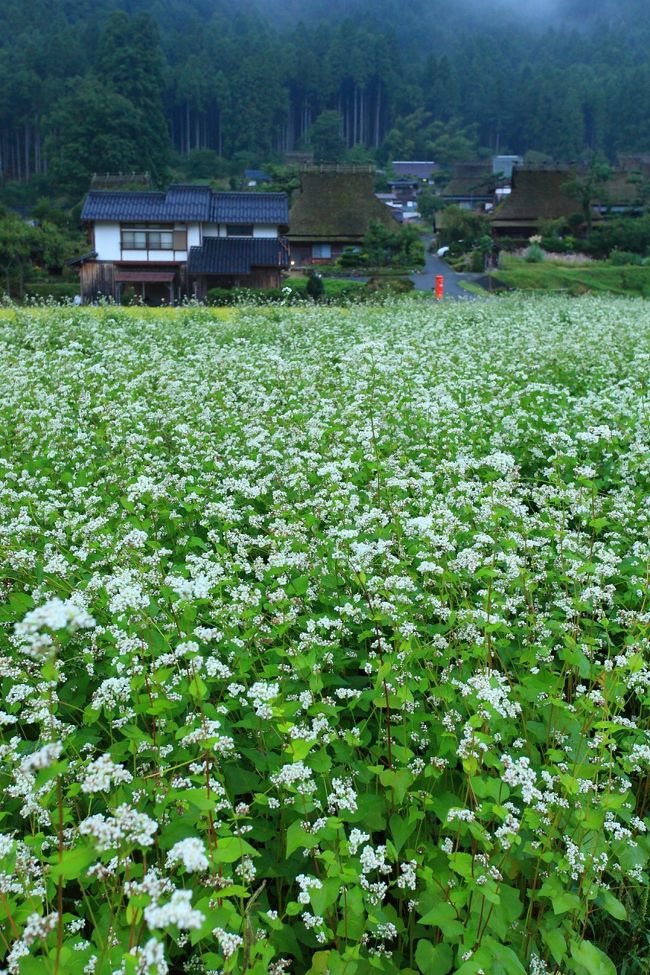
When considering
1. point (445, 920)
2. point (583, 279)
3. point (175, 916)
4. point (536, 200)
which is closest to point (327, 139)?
point (536, 200)

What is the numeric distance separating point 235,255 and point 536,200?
103ft

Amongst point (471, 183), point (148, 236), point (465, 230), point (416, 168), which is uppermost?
point (416, 168)

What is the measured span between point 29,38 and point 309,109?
1643 inches

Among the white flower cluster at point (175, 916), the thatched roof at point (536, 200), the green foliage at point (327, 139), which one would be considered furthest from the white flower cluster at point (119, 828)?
the green foliage at point (327, 139)

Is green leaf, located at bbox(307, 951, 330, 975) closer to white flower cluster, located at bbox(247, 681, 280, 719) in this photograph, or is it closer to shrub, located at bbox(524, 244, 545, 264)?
white flower cluster, located at bbox(247, 681, 280, 719)

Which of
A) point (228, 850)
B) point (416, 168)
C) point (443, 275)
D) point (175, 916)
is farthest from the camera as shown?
point (416, 168)

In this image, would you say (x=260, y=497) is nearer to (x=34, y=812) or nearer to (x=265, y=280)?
(x=34, y=812)

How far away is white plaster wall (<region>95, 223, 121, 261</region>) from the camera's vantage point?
Result: 37.5m

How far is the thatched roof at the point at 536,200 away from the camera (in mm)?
58469

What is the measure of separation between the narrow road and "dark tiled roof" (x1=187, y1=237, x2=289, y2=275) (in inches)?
268

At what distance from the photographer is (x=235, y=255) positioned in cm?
3681

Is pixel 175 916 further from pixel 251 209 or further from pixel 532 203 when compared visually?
pixel 532 203

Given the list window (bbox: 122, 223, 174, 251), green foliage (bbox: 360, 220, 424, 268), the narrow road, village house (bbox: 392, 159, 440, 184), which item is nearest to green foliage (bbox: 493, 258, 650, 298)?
the narrow road

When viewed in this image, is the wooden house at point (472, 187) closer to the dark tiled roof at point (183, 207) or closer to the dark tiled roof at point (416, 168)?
the dark tiled roof at point (416, 168)
